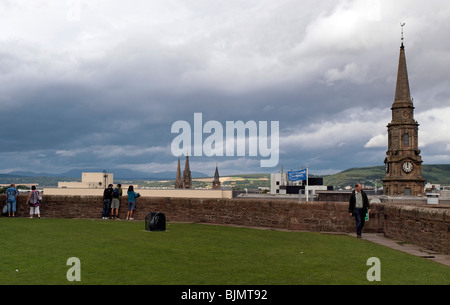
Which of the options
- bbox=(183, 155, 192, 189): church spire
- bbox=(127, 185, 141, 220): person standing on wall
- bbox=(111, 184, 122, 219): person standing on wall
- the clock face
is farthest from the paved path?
bbox=(183, 155, 192, 189): church spire

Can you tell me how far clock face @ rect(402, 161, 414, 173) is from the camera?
301 ft

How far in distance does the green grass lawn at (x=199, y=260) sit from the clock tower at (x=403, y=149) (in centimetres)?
8516

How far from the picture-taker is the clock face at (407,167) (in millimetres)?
91875

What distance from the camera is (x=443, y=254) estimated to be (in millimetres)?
10648

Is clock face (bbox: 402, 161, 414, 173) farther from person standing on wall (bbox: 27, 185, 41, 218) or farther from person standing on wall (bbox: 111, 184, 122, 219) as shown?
person standing on wall (bbox: 27, 185, 41, 218)

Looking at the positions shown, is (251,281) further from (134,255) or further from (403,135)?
(403,135)

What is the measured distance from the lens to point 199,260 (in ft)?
28.8

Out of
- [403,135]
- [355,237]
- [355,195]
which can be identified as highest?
[403,135]

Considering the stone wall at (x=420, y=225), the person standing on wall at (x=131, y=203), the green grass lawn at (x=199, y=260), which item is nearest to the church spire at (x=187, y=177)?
the person standing on wall at (x=131, y=203)

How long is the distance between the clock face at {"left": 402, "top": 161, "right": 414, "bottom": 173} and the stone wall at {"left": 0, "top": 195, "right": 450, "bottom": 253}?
272ft

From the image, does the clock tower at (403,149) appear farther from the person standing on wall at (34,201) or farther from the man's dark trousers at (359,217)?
the person standing on wall at (34,201)

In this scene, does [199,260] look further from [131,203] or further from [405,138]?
[405,138]
